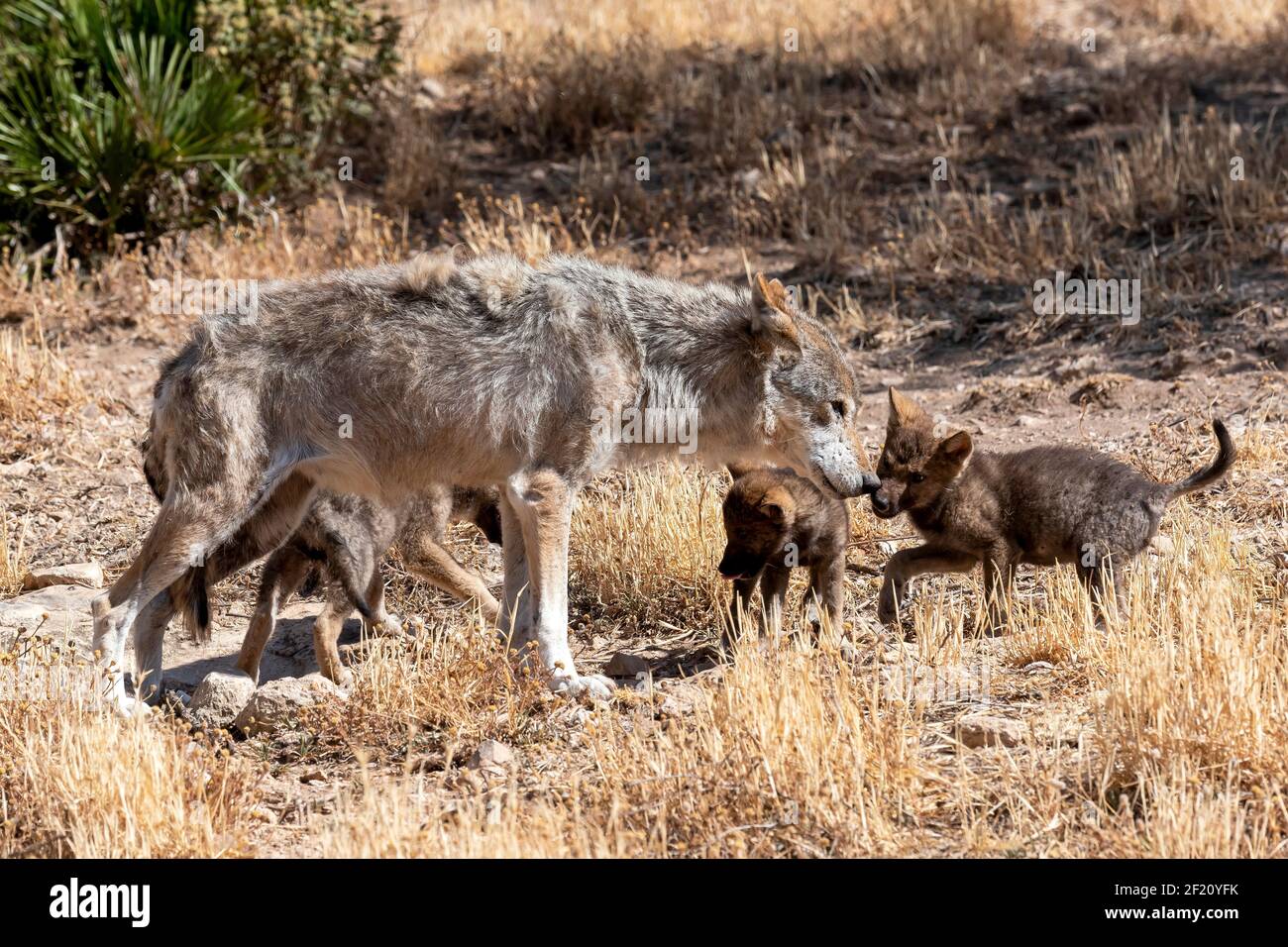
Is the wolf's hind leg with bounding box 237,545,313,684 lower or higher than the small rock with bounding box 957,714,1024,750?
higher

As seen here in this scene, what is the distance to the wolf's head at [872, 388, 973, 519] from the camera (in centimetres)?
816

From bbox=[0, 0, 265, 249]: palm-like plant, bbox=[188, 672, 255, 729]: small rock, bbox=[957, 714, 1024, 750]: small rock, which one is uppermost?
bbox=[0, 0, 265, 249]: palm-like plant

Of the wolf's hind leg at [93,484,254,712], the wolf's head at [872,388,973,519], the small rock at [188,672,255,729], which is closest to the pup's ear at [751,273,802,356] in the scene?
the wolf's head at [872,388,973,519]

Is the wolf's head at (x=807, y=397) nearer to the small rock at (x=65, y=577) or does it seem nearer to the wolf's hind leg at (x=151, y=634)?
the wolf's hind leg at (x=151, y=634)

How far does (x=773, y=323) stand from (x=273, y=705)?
3.09m

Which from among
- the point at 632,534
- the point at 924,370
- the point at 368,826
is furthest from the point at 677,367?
the point at 924,370

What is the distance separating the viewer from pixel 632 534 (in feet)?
30.2

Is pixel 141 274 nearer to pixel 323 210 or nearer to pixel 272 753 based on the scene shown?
pixel 323 210

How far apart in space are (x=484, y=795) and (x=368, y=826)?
1110 mm

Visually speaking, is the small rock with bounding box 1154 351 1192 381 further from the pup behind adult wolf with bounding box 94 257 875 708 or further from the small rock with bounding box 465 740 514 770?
the small rock with bounding box 465 740 514 770

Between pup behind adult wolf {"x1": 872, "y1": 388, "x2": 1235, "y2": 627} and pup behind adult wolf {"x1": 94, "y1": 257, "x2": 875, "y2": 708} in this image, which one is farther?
pup behind adult wolf {"x1": 872, "y1": 388, "x2": 1235, "y2": 627}

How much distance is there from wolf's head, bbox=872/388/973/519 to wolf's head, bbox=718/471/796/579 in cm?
54

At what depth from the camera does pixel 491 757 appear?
6.89 m

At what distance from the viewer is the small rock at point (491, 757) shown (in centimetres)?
686
